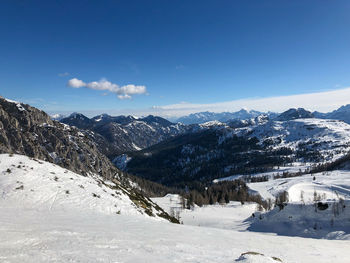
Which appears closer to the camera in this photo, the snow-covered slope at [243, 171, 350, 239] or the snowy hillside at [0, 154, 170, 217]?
the snowy hillside at [0, 154, 170, 217]

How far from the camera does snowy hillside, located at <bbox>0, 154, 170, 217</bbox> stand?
80.7 feet

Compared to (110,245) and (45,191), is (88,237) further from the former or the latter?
(45,191)

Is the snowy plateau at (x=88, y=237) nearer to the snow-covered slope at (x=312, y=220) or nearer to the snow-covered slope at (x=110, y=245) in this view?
the snow-covered slope at (x=110, y=245)

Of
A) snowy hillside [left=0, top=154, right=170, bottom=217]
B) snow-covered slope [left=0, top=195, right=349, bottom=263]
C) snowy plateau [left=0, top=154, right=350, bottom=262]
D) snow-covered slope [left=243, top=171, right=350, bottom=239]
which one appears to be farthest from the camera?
snow-covered slope [left=243, top=171, right=350, bottom=239]

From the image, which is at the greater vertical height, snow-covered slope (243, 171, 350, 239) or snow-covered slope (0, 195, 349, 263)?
snow-covered slope (0, 195, 349, 263)

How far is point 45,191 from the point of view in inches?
1078

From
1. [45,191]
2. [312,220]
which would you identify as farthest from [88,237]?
[312,220]

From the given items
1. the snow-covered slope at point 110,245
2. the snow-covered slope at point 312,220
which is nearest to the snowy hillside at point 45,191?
the snow-covered slope at point 110,245

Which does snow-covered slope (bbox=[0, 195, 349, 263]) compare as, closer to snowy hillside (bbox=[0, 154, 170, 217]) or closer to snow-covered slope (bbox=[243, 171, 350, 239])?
snowy hillside (bbox=[0, 154, 170, 217])

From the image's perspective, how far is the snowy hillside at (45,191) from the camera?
24.6 m

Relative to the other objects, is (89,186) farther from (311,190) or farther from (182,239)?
(311,190)

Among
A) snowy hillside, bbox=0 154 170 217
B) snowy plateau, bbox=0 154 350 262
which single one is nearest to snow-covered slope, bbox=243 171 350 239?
snowy plateau, bbox=0 154 350 262

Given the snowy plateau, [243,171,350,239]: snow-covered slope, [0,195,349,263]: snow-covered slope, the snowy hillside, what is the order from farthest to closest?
[243,171,350,239]: snow-covered slope, the snowy hillside, the snowy plateau, [0,195,349,263]: snow-covered slope

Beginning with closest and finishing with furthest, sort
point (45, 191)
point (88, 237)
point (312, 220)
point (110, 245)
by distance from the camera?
1. point (110, 245)
2. point (88, 237)
3. point (45, 191)
4. point (312, 220)
